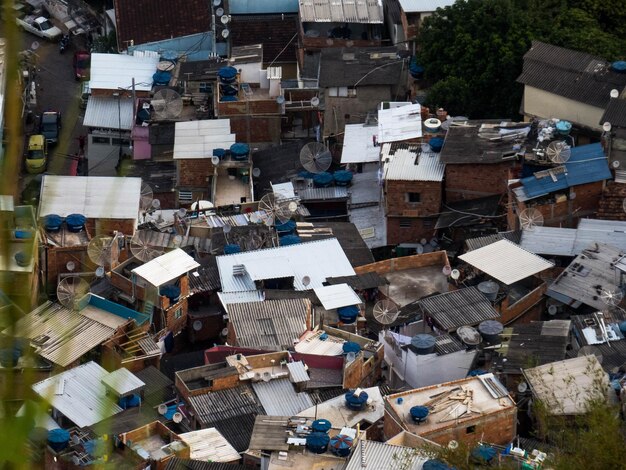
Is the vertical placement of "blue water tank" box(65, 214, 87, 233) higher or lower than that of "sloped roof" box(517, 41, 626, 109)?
lower

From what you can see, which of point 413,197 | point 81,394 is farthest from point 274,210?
point 81,394

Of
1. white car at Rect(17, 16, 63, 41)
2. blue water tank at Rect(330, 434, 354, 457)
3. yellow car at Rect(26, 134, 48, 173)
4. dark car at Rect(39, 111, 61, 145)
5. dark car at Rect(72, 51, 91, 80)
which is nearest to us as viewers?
blue water tank at Rect(330, 434, 354, 457)

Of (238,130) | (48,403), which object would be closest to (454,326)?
(238,130)

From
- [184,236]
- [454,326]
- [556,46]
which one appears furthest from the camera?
[556,46]

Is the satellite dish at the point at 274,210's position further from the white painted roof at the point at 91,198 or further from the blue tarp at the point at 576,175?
the blue tarp at the point at 576,175

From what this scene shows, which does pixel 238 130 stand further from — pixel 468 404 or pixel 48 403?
pixel 48 403

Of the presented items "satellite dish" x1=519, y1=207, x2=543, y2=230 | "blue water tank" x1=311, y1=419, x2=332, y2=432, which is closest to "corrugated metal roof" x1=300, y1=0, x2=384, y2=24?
"satellite dish" x1=519, y1=207, x2=543, y2=230

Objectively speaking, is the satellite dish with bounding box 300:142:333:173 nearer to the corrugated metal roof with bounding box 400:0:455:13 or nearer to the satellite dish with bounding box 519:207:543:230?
the satellite dish with bounding box 519:207:543:230

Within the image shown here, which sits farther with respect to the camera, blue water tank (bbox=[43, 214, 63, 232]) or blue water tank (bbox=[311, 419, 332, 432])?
blue water tank (bbox=[43, 214, 63, 232])
